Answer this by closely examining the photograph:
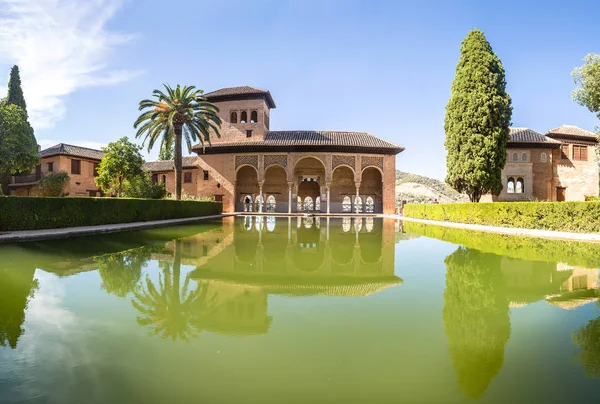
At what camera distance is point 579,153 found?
30.7 m

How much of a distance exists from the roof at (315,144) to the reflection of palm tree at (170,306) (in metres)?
27.5

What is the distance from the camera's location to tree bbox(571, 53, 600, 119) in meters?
16.1

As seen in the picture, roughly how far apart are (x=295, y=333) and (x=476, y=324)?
1.85 meters

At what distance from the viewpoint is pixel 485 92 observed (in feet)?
69.6

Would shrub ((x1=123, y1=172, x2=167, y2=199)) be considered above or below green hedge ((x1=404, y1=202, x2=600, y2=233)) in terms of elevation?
above

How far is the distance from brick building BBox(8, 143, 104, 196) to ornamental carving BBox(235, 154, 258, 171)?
14.1m

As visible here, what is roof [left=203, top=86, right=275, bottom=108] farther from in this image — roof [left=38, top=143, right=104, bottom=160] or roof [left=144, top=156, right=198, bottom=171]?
roof [left=38, top=143, right=104, bottom=160]

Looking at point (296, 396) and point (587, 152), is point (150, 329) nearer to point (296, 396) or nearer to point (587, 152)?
point (296, 396)

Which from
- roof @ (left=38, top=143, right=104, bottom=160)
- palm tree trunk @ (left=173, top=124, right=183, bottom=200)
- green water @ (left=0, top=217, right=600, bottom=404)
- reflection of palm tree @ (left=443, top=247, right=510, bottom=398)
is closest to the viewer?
green water @ (left=0, top=217, right=600, bottom=404)

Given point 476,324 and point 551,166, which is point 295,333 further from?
point 551,166

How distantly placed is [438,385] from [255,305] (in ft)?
7.46

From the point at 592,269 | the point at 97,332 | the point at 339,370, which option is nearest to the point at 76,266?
the point at 97,332

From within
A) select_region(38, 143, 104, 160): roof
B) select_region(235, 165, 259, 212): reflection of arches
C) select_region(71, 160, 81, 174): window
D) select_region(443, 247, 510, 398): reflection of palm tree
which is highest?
select_region(38, 143, 104, 160): roof

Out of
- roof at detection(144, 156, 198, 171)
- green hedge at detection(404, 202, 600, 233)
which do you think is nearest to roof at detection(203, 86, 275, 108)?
roof at detection(144, 156, 198, 171)
